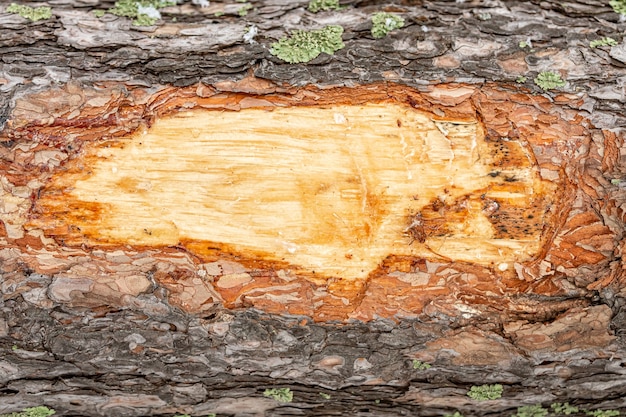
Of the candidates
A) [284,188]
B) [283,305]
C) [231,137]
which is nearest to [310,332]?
[283,305]

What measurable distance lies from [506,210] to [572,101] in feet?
1.76

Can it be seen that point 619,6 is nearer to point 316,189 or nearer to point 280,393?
point 316,189

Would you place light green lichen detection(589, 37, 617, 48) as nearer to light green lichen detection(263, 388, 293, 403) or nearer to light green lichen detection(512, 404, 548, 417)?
light green lichen detection(512, 404, 548, 417)

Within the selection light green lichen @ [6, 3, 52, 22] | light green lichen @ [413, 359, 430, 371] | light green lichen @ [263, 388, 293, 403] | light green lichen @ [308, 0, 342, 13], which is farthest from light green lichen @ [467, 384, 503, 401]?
light green lichen @ [6, 3, 52, 22]

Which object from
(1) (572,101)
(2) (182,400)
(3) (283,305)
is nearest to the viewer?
(1) (572,101)

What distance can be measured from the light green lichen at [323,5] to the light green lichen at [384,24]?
0.20 metres

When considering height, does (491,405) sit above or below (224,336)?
below

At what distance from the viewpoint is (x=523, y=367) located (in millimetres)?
2664

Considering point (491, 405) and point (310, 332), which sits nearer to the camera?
point (310, 332)

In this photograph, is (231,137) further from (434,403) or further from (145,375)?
(434,403)

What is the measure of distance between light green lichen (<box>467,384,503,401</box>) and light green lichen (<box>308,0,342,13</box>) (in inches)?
74.7

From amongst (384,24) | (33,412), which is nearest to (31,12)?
(384,24)

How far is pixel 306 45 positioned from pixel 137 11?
2.58 feet

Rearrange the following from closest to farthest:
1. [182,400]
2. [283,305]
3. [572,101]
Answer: [572,101] < [283,305] < [182,400]
